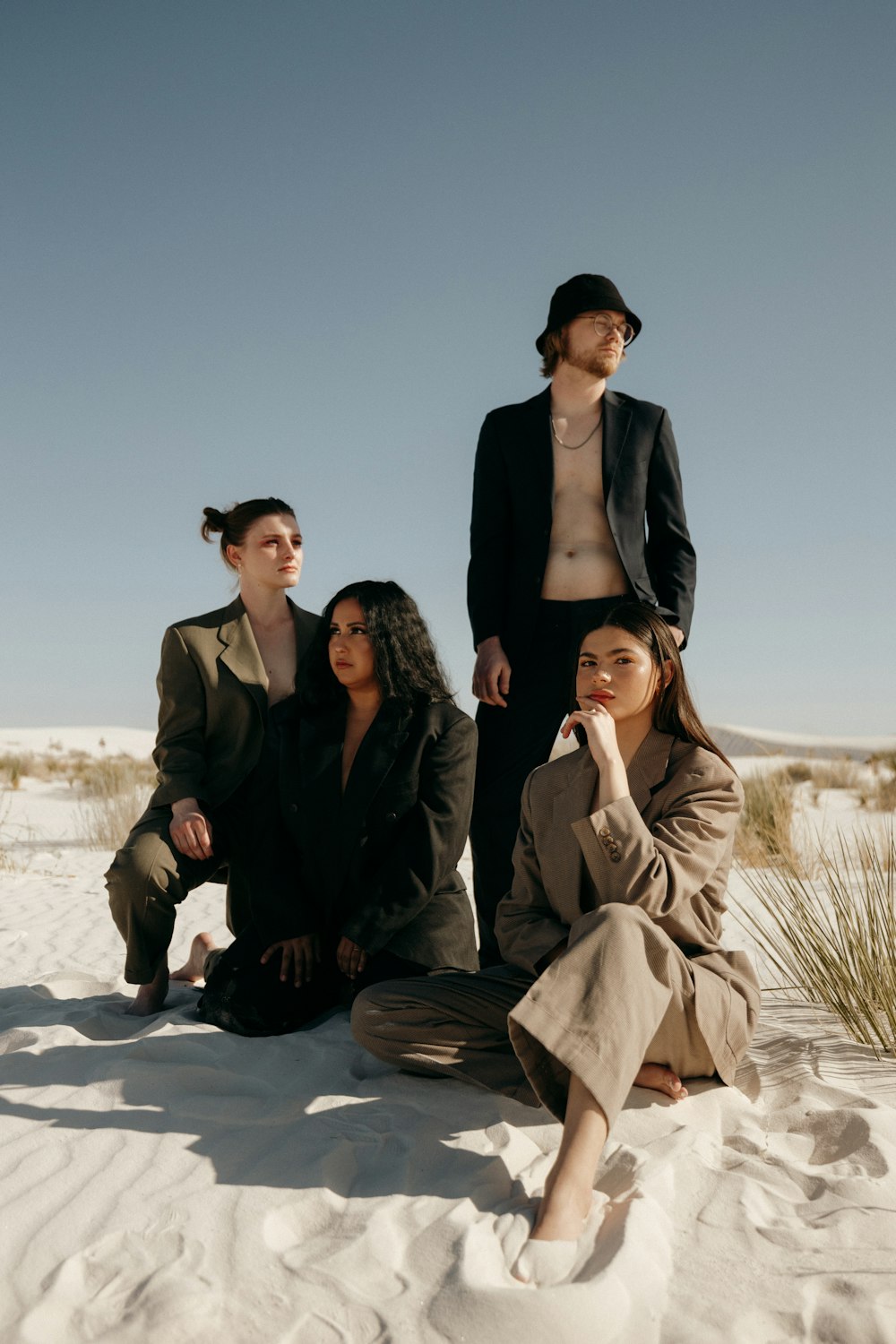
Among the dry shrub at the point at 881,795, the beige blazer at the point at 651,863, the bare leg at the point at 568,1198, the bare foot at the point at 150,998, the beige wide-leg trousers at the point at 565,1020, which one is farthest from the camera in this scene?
the dry shrub at the point at 881,795

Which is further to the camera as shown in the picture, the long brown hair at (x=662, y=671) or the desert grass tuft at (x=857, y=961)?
the desert grass tuft at (x=857, y=961)

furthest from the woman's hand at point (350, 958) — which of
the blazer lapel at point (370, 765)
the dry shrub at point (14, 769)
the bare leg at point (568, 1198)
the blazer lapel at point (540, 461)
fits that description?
the dry shrub at point (14, 769)

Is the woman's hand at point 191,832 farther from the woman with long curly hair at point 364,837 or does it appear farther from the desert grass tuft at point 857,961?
the desert grass tuft at point 857,961

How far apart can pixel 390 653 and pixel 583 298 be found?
141 cm

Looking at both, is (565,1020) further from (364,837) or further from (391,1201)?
(364,837)

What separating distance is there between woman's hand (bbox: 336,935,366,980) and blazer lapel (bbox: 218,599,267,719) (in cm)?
94

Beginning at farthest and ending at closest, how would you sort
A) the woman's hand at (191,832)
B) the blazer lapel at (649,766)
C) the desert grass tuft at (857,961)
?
the woman's hand at (191,832) → the desert grass tuft at (857,961) → the blazer lapel at (649,766)

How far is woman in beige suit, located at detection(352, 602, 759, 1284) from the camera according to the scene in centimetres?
236

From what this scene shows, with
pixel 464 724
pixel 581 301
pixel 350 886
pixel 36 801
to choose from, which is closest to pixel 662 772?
pixel 464 724

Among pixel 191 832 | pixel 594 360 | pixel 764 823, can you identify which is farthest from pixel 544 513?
pixel 764 823

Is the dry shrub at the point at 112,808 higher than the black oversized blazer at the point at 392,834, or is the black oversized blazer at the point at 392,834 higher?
the black oversized blazer at the point at 392,834

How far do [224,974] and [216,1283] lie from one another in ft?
5.22

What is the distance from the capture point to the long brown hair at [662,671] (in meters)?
2.96

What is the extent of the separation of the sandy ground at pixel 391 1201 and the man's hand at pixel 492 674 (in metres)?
1.28
